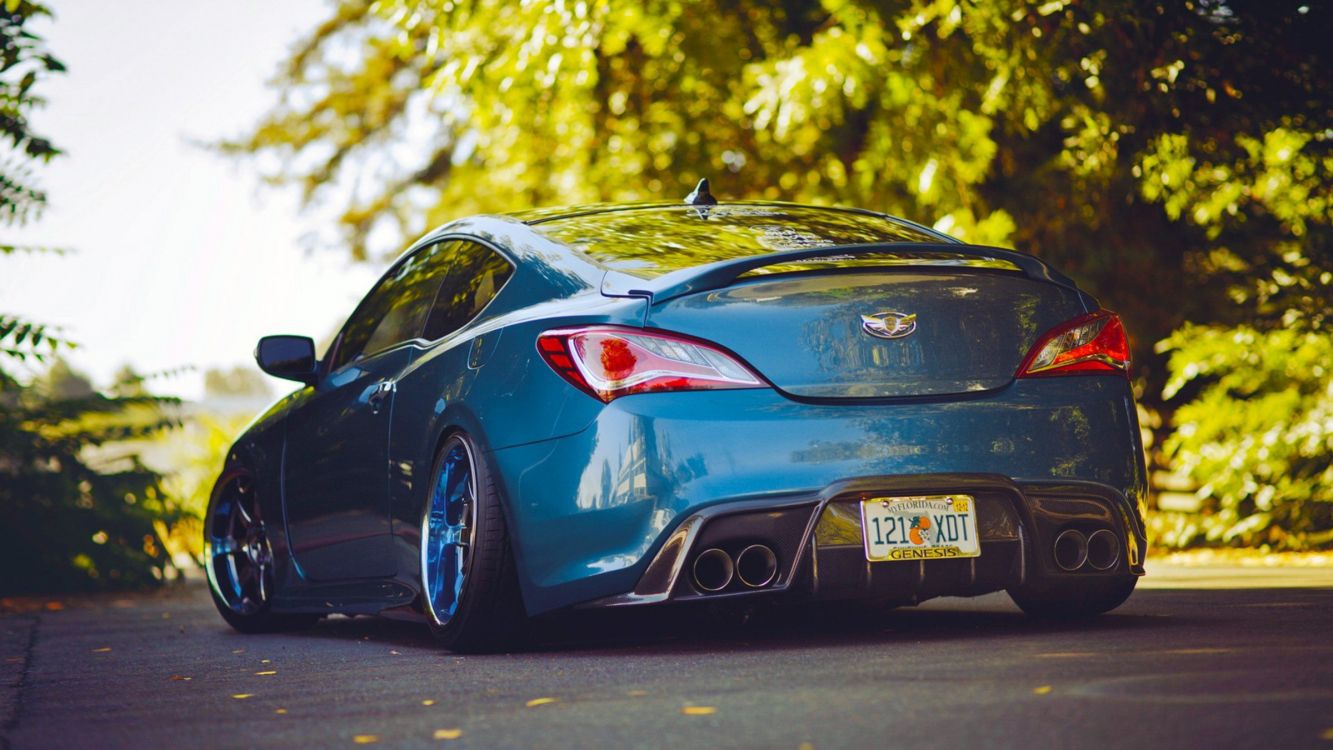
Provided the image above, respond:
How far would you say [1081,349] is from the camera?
17.7 feet

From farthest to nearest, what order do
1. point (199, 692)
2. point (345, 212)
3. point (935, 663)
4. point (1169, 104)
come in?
point (345, 212)
point (1169, 104)
point (199, 692)
point (935, 663)

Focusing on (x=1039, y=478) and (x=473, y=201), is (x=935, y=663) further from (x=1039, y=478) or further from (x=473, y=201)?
(x=473, y=201)

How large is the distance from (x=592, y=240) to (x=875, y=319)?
1.08m

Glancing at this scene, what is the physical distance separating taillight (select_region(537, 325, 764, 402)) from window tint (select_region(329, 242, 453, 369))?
4.66ft

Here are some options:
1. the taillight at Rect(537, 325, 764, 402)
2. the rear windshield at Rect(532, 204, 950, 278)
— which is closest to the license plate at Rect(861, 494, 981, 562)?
the taillight at Rect(537, 325, 764, 402)

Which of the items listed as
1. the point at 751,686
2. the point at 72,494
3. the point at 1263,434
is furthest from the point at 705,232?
the point at 1263,434

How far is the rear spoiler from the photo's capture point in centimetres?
520

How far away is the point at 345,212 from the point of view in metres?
26.5

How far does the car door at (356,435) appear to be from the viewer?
6.37m

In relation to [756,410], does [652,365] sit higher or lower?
higher

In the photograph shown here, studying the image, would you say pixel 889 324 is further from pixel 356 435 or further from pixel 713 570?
pixel 356 435

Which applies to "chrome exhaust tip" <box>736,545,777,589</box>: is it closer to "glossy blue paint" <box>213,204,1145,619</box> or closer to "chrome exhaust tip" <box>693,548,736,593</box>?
"chrome exhaust tip" <box>693,548,736,593</box>

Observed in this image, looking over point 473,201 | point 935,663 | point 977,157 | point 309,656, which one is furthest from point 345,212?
point 935,663

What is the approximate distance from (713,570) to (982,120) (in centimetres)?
886
